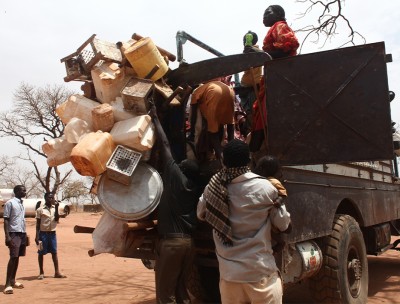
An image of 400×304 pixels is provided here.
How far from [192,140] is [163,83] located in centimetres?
62

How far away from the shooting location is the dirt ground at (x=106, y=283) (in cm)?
605

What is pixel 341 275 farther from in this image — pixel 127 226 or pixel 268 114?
pixel 127 226

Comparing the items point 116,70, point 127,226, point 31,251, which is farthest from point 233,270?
point 31,251

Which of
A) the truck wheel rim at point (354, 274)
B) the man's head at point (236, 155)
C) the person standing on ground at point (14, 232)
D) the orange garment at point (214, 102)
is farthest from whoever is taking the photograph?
the person standing on ground at point (14, 232)

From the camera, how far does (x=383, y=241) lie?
20.8ft

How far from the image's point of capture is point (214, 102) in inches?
156

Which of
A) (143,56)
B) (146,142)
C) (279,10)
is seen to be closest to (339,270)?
(146,142)

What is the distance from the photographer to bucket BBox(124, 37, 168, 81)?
3.83m

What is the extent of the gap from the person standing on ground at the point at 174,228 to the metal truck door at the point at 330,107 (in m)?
0.83

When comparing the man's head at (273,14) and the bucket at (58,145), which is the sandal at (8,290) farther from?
the man's head at (273,14)

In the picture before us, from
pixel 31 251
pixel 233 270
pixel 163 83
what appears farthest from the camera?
pixel 31 251

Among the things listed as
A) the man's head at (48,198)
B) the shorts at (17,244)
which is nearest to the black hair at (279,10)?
the shorts at (17,244)

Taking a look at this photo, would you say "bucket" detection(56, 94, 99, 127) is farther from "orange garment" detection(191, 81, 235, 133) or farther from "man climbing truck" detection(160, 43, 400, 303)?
"man climbing truck" detection(160, 43, 400, 303)

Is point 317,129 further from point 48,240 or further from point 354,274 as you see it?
point 48,240
